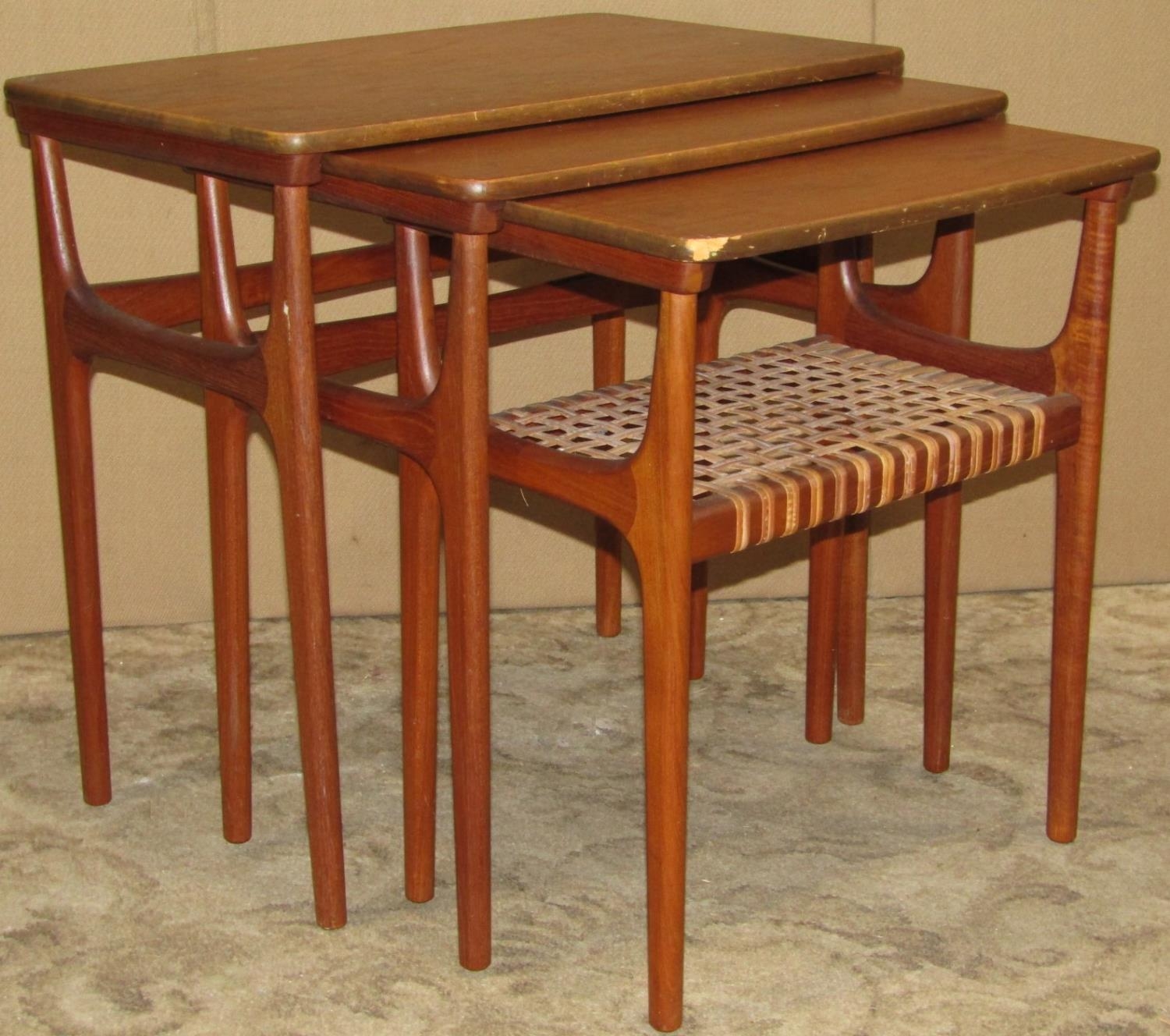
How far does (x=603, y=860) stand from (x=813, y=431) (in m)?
0.50

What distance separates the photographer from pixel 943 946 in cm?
175

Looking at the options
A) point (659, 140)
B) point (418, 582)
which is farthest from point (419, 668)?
point (659, 140)

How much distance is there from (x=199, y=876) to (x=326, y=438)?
71 cm

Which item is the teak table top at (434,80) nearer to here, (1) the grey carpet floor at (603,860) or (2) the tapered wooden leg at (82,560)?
(2) the tapered wooden leg at (82,560)

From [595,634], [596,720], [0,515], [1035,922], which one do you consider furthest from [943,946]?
[0,515]

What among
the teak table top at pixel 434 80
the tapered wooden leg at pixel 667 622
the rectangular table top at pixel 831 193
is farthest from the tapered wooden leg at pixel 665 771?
the teak table top at pixel 434 80

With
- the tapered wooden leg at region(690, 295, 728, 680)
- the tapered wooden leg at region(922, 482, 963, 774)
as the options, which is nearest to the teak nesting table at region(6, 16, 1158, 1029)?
the tapered wooden leg at region(922, 482, 963, 774)

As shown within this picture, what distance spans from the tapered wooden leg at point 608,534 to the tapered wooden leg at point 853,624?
1.16ft

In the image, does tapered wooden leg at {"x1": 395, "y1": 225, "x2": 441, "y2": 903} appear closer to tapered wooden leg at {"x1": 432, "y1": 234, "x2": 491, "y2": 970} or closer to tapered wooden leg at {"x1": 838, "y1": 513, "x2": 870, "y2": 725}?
tapered wooden leg at {"x1": 432, "y1": 234, "x2": 491, "y2": 970}

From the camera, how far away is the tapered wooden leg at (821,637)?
2.12 m

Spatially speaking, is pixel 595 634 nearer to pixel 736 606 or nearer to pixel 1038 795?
pixel 736 606

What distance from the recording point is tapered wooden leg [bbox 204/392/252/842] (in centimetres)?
183

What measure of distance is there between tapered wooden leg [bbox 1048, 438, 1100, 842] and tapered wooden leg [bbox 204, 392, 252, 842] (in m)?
0.78

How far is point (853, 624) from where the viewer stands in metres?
2.17
